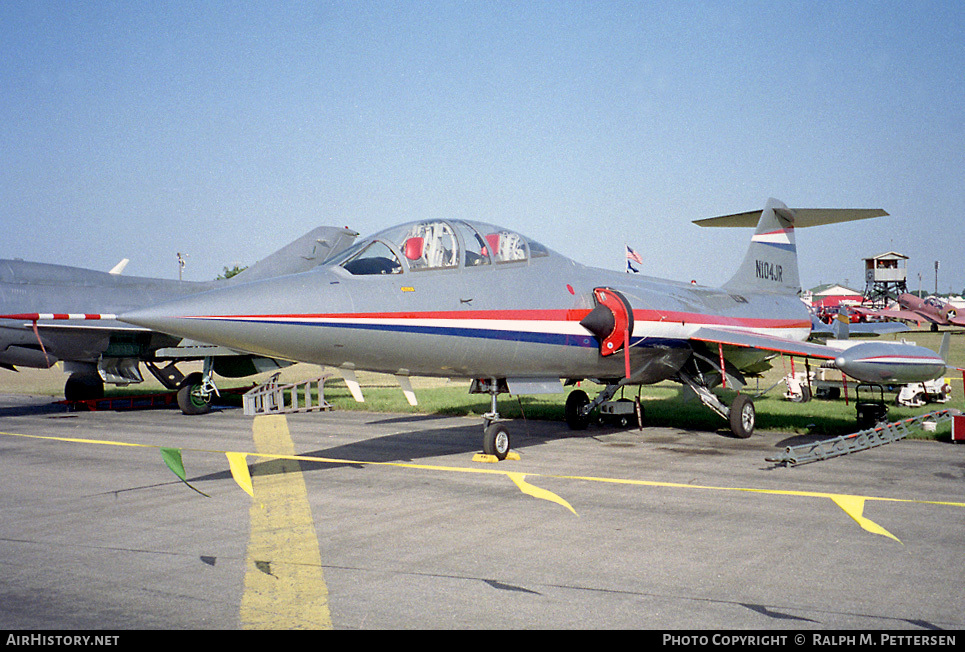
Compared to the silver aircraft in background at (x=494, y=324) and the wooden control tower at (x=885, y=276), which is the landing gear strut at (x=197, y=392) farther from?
the wooden control tower at (x=885, y=276)

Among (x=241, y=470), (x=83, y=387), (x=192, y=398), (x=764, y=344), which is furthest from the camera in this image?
(x=83, y=387)

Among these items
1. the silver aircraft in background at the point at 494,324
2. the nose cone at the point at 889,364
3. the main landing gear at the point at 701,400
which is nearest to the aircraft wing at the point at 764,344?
the silver aircraft in background at the point at 494,324

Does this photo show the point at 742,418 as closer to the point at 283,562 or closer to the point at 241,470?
the point at 241,470

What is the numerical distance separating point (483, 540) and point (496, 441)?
3.94m

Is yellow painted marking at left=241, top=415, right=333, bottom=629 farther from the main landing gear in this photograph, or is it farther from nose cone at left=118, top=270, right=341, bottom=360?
the main landing gear

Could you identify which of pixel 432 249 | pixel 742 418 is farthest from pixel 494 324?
pixel 742 418

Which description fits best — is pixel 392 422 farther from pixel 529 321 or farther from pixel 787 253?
pixel 787 253

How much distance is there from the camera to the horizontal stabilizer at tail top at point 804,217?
653 inches

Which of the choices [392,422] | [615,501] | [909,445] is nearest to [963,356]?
[909,445]

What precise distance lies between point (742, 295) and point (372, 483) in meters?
9.95

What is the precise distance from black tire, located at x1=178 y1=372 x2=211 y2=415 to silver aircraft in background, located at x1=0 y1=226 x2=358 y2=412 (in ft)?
0.08

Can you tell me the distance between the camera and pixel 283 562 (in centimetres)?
554

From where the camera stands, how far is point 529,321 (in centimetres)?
977

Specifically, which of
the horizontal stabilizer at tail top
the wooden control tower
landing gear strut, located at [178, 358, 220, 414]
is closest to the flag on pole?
the horizontal stabilizer at tail top
